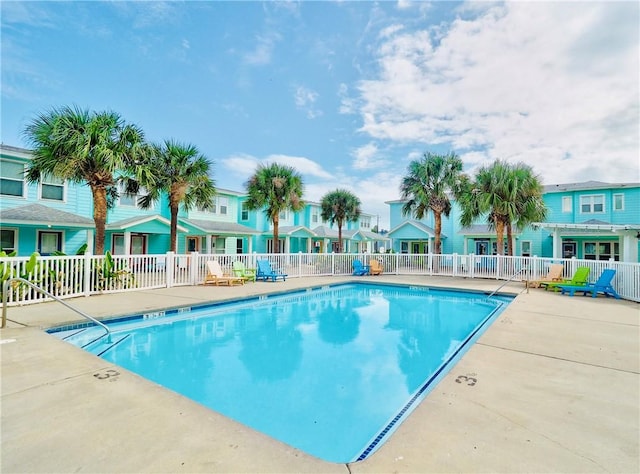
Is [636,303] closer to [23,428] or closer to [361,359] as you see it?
[361,359]

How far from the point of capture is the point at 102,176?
10828 mm

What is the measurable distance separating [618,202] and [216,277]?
27.3m

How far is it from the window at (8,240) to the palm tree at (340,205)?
19216 mm

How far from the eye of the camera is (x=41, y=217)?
1431 centimetres

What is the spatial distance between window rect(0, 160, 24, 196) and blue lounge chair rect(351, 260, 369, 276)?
16.5 meters

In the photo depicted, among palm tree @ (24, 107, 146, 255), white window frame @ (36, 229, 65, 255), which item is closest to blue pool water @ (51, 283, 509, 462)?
palm tree @ (24, 107, 146, 255)

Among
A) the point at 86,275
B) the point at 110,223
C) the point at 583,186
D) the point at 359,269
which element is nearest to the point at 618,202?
the point at 583,186

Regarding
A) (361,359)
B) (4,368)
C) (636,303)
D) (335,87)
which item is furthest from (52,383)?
(335,87)

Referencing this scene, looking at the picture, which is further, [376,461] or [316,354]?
[316,354]

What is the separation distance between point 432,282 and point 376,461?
14.5 m

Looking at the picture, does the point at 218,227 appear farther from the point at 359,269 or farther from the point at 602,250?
the point at 602,250

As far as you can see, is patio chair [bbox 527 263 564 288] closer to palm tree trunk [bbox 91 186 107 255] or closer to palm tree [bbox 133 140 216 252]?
palm tree [bbox 133 140 216 252]

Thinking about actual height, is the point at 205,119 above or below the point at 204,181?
above

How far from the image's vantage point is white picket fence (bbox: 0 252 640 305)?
893cm
